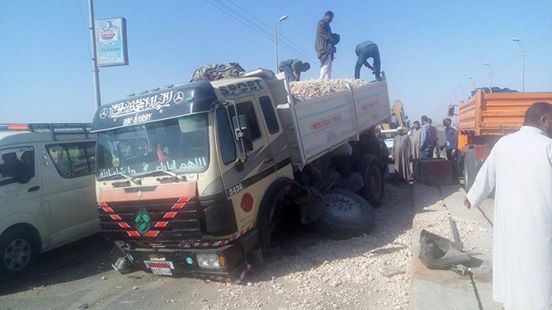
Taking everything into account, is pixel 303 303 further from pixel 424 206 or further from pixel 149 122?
pixel 424 206

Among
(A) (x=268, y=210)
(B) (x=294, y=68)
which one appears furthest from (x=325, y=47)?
(A) (x=268, y=210)

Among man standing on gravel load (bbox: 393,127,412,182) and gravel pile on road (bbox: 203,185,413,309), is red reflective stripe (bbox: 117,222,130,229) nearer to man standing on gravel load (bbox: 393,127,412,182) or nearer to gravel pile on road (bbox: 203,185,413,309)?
gravel pile on road (bbox: 203,185,413,309)

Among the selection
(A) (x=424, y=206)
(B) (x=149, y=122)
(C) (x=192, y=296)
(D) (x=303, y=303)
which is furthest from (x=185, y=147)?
(A) (x=424, y=206)

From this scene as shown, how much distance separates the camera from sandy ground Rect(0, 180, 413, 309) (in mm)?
4520

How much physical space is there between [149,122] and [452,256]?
3.65 m

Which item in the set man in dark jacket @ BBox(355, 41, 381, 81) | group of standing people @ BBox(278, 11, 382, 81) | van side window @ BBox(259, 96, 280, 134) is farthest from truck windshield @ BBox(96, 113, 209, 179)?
man in dark jacket @ BBox(355, 41, 381, 81)

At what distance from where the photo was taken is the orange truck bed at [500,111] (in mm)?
7715

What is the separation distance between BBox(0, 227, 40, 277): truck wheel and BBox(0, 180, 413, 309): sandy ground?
219mm

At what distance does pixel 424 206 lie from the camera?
770cm

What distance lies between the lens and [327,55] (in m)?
9.78

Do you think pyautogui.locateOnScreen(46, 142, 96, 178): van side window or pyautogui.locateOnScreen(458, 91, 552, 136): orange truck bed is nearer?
pyautogui.locateOnScreen(46, 142, 96, 178): van side window

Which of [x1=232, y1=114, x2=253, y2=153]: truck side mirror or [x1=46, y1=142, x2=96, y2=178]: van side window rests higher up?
[x1=232, y1=114, x2=253, y2=153]: truck side mirror

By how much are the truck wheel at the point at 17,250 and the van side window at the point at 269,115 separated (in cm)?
377

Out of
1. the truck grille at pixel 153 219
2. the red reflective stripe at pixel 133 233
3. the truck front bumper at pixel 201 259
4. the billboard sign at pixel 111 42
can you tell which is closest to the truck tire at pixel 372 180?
the truck front bumper at pixel 201 259
